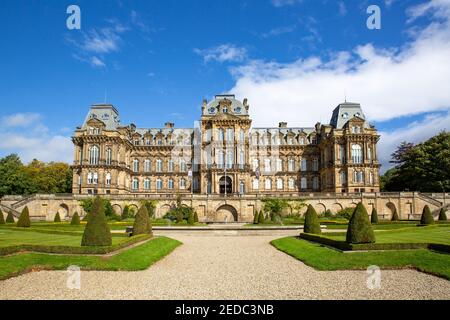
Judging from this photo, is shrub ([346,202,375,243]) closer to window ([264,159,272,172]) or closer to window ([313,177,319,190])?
window ([264,159,272,172])

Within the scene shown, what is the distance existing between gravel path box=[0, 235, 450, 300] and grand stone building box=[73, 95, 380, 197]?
36743 millimetres

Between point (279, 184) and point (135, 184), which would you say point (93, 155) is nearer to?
point (135, 184)

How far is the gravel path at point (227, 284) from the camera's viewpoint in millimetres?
10883

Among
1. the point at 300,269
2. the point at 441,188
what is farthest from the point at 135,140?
the point at 300,269

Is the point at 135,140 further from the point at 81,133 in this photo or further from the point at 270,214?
the point at 270,214

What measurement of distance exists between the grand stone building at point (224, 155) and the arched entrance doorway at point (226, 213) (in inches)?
121

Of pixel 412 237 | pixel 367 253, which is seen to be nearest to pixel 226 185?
pixel 412 237

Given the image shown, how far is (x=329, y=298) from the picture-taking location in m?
10.5

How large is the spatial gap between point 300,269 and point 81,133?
2006 inches

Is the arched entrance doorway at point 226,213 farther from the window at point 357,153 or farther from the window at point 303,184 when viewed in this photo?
the window at point 357,153

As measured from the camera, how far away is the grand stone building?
57.2 metres

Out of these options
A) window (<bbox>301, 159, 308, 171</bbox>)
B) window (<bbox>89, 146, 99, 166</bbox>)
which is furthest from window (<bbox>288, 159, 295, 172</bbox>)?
window (<bbox>89, 146, 99, 166</bbox>)

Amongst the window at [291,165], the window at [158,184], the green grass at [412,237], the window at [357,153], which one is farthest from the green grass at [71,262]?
the window at [291,165]

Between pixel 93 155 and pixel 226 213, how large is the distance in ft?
73.3
